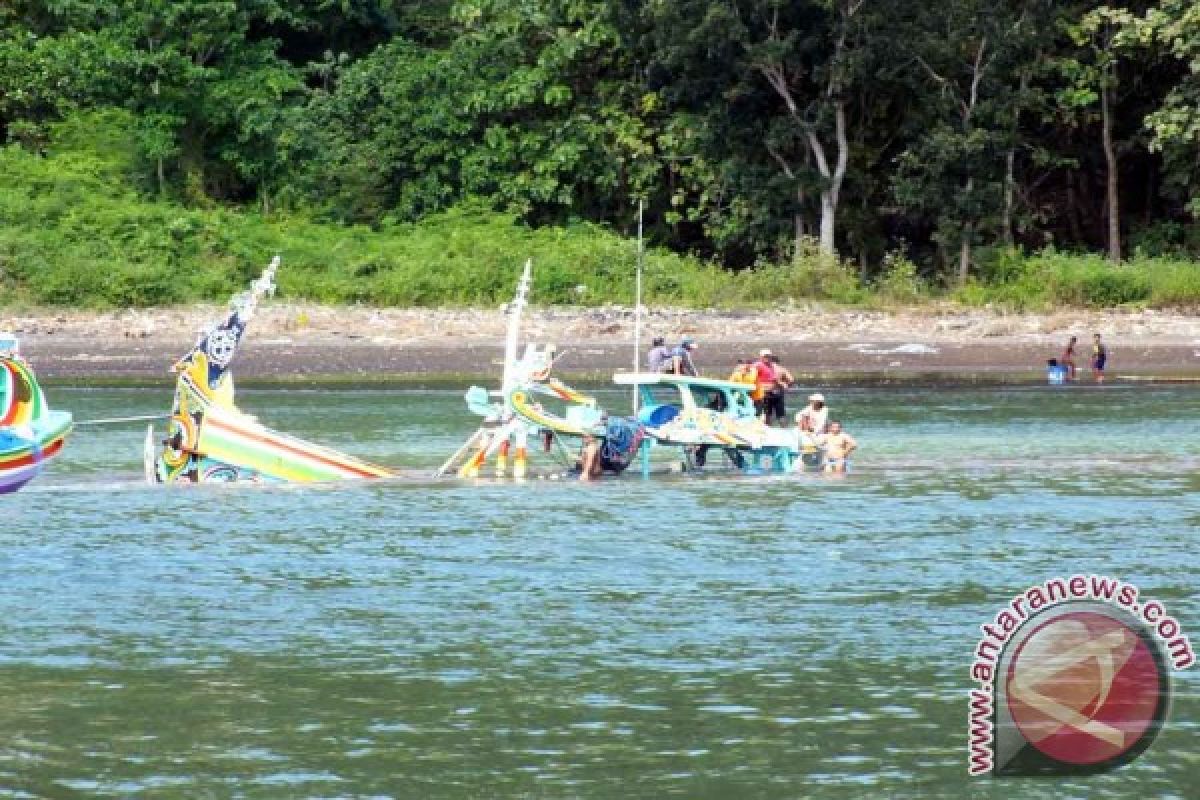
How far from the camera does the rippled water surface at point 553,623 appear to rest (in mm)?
13805

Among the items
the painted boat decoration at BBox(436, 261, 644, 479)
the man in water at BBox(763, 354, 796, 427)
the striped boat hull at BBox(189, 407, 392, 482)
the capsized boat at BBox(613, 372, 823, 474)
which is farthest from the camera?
the man in water at BBox(763, 354, 796, 427)

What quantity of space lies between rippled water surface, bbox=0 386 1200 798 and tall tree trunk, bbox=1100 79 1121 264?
23.6 metres

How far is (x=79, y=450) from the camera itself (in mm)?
33281

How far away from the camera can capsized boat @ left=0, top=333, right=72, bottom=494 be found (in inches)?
1008

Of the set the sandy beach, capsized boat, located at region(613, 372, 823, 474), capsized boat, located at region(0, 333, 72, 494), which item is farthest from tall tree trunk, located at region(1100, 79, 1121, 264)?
Answer: capsized boat, located at region(0, 333, 72, 494)

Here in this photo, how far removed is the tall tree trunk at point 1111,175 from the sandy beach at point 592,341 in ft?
13.9

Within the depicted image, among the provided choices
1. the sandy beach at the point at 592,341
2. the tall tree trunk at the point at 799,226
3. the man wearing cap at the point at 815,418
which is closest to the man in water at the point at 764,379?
the man wearing cap at the point at 815,418

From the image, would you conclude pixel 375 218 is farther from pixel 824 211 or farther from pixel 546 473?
pixel 546 473

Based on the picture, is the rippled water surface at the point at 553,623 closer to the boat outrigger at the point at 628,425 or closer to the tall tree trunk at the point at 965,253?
the boat outrigger at the point at 628,425

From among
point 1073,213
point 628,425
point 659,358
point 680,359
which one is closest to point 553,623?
point 628,425

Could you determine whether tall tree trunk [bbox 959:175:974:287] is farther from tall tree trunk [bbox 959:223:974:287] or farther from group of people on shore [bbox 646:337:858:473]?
group of people on shore [bbox 646:337:858:473]

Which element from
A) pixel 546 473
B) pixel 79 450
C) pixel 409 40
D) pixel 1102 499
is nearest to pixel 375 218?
pixel 409 40

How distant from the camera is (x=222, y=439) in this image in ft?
88.2

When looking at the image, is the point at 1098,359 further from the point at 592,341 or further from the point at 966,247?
the point at 592,341
